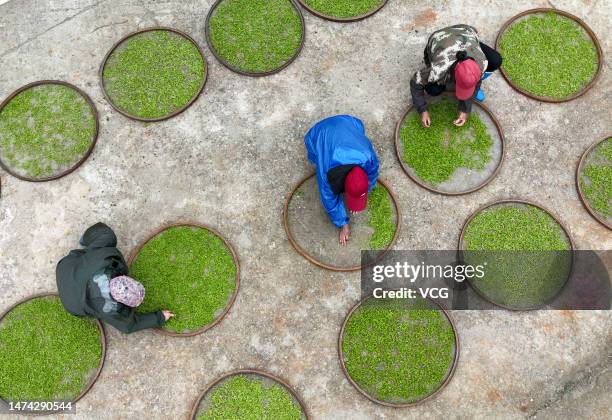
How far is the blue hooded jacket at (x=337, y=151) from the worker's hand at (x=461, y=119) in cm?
131

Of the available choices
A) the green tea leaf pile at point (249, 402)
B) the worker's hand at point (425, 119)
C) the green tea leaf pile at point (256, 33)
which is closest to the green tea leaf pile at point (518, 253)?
the worker's hand at point (425, 119)

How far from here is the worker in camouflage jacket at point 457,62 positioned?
173 inches

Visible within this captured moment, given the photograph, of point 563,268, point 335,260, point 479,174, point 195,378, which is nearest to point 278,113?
point 335,260

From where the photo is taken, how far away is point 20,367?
15.9ft

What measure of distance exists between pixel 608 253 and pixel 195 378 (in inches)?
180

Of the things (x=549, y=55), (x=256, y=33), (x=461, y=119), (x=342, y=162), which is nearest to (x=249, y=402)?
(x=342, y=162)

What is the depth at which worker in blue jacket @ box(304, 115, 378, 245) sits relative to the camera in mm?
4051

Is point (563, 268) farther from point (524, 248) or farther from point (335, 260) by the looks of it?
point (335, 260)

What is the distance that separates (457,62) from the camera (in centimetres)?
447

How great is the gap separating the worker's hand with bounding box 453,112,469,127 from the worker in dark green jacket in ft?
12.3

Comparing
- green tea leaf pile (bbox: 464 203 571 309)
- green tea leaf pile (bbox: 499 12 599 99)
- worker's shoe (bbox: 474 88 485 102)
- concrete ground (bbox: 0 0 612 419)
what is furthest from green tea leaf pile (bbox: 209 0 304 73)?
green tea leaf pile (bbox: 464 203 571 309)

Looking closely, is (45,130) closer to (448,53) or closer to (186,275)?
(186,275)

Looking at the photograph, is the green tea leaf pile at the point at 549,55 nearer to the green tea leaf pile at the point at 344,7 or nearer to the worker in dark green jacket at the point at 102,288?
the green tea leaf pile at the point at 344,7

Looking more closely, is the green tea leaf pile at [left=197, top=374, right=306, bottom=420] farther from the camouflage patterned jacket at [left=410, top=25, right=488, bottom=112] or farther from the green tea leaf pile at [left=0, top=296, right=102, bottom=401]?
the camouflage patterned jacket at [left=410, top=25, right=488, bottom=112]
